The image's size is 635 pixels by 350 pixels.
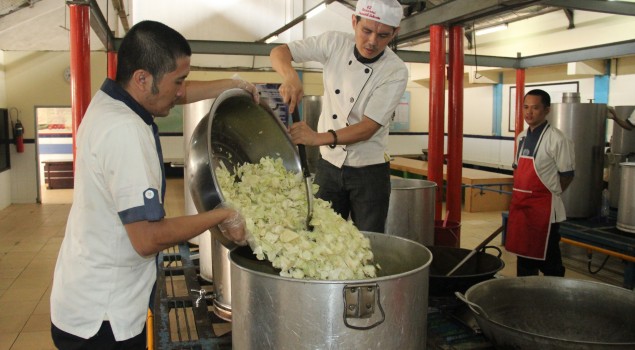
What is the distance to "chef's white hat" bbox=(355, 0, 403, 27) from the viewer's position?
2.29 meters

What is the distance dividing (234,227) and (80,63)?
4002 millimetres

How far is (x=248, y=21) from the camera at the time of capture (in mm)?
11828

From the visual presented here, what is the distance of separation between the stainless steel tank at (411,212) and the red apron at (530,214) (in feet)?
2.55

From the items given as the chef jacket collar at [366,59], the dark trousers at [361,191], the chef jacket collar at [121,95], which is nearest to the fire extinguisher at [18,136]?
the dark trousers at [361,191]

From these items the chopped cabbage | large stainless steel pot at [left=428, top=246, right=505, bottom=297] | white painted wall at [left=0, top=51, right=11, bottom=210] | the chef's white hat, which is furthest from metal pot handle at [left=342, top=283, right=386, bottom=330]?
white painted wall at [left=0, top=51, right=11, bottom=210]

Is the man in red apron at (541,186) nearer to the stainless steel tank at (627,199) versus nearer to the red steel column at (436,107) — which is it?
the stainless steel tank at (627,199)

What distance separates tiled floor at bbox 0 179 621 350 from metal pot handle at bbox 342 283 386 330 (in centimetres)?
306

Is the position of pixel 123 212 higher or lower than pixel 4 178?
higher

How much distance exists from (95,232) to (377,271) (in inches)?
39.3

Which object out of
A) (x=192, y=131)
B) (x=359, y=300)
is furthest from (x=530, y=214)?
(x=359, y=300)

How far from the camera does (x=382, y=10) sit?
2289mm

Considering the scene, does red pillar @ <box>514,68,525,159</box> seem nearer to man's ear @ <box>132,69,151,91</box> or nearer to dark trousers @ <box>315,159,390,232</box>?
dark trousers @ <box>315,159,390,232</box>

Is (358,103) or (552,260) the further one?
(552,260)

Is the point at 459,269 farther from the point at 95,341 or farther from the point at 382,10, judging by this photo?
the point at 95,341
